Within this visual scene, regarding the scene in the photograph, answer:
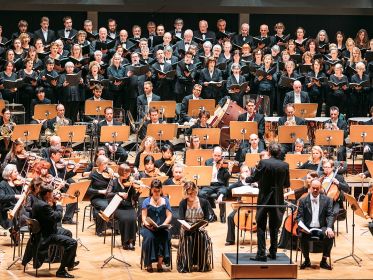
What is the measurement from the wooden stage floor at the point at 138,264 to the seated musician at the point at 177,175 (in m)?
0.70

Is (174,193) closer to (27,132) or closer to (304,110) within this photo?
(27,132)

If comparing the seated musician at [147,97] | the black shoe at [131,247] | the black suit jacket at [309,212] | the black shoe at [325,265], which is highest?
the seated musician at [147,97]

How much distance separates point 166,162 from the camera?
12180 mm

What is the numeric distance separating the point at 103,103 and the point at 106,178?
119 inches

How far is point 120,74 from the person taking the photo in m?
15.1

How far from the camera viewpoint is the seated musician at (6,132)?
43.2 feet

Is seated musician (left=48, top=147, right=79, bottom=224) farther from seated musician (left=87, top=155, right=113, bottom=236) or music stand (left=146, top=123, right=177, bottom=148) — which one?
music stand (left=146, top=123, right=177, bottom=148)

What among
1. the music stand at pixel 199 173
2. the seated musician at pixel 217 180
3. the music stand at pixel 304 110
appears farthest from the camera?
the music stand at pixel 304 110

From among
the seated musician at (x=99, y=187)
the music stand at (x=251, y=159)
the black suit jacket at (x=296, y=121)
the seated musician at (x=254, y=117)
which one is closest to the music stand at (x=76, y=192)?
the seated musician at (x=99, y=187)

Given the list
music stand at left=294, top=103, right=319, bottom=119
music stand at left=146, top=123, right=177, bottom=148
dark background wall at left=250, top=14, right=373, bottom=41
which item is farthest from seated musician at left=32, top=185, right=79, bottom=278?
dark background wall at left=250, top=14, right=373, bottom=41

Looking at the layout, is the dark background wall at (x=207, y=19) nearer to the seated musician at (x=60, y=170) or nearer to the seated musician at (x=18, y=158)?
the seated musician at (x=18, y=158)

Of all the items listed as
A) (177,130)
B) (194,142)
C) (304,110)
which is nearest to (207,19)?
(177,130)

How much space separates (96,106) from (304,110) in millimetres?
3096

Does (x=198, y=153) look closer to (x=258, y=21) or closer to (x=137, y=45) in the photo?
(x=137, y=45)
